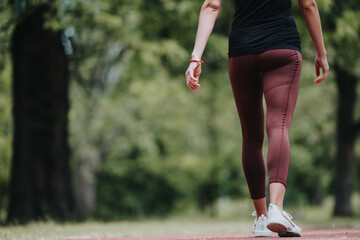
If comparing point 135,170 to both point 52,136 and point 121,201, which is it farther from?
point 52,136

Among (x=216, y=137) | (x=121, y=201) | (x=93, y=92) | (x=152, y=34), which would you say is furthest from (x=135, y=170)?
(x=152, y=34)

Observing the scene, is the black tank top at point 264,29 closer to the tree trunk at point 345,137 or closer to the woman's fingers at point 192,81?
the woman's fingers at point 192,81

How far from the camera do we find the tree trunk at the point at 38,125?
29.5ft

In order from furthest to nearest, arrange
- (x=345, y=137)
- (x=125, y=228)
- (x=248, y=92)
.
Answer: (x=345, y=137)
(x=125, y=228)
(x=248, y=92)

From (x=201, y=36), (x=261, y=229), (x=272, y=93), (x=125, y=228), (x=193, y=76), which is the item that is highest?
(x=201, y=36)

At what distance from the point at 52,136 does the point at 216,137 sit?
41.3 feet

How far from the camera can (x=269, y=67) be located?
327cm

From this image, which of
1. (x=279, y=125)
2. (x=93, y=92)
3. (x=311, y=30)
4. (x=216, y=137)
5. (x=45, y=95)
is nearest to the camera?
(x=279, y=125)

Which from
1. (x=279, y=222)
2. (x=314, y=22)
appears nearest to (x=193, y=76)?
(x=314, y=22)

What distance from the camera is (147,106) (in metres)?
20.7

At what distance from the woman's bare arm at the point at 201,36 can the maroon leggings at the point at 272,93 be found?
240mm

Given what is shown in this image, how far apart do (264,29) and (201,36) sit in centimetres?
44

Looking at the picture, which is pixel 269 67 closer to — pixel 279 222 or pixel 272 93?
pixel 272 93

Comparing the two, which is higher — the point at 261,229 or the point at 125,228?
the point at 261,229
